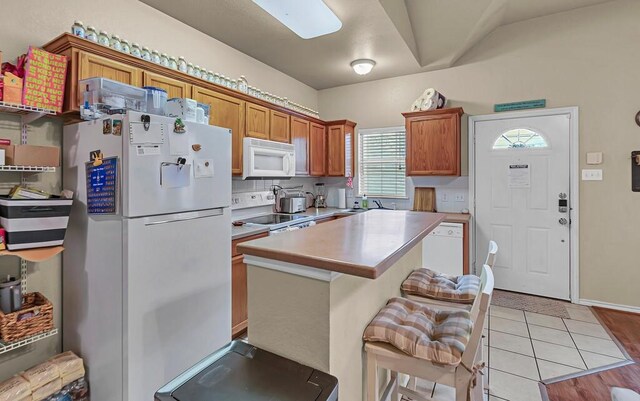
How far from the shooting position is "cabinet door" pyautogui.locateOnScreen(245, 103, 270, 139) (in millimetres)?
3287

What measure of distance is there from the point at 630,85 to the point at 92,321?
16.9 feet

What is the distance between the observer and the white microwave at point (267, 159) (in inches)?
→ 125

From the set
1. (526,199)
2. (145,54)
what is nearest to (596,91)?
(526,199)

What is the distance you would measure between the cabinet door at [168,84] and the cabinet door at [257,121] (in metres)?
0.75

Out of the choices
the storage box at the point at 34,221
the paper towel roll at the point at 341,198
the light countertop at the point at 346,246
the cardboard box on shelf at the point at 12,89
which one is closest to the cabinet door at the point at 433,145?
the paper towel roll at the point at 341,198

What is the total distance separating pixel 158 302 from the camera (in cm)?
187

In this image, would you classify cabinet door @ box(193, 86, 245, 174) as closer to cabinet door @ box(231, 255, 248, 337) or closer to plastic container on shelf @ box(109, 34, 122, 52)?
plastic container on shelf @ box(109, 34, 122, 52)

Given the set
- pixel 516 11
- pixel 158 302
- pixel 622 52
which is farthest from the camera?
pixel 516 11

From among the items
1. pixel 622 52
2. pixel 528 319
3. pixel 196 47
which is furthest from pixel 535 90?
pixel 196 47

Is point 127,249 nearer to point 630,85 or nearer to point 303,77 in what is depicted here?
point 303,77

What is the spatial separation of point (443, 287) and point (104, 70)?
8.21 ft

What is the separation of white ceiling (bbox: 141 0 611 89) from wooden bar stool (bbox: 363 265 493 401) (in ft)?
8.12

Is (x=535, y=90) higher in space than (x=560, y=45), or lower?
lower

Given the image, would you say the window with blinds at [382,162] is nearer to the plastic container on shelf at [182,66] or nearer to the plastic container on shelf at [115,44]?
the plastic container on shelf at [182,66]
